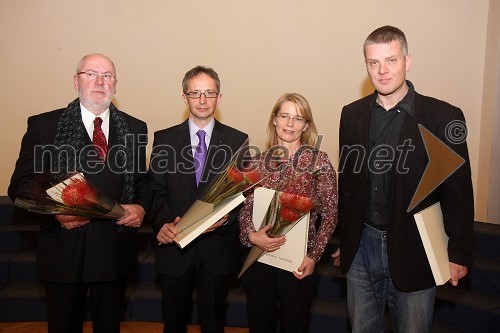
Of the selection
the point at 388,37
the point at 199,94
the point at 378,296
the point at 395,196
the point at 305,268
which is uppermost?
the point at 388,37

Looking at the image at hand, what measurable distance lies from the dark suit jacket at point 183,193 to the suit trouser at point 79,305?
26cm

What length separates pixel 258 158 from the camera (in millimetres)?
2244

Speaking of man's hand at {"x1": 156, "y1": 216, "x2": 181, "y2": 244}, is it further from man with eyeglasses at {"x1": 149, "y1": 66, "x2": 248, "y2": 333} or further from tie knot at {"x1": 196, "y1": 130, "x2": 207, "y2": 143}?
tie knot at {"x1": 196, "y1": 130, "x2": 207, "y2": 143}

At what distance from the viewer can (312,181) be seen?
2.20 metres

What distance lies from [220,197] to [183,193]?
12.7 inches

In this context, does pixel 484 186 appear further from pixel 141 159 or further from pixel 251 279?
pixel 141 159

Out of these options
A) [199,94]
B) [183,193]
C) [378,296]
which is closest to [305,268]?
[378,296]

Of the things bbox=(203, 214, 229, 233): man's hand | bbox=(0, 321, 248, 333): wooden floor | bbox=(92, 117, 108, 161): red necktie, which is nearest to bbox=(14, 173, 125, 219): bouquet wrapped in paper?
bbox=(92, 117, 108, 161): red necktie

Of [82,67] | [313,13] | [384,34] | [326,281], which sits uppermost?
[313,13]

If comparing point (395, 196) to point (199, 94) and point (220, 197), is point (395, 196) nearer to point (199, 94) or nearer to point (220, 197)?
point (220, 197)

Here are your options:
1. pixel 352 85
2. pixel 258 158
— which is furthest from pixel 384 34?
pixel 352 85

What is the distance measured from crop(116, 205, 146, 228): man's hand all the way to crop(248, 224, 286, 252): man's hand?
1.83ft

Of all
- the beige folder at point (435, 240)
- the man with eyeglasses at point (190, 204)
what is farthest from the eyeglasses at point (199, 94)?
the beige folder at point (435, 240)

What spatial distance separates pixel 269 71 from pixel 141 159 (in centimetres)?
231
